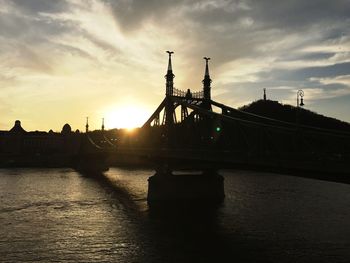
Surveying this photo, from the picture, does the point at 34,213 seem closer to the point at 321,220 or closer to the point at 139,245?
the point at 139,245

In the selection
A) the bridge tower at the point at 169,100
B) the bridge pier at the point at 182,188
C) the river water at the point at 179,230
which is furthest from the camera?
the bridge tower at the point at 169,100

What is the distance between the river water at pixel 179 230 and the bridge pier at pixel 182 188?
7.06ft

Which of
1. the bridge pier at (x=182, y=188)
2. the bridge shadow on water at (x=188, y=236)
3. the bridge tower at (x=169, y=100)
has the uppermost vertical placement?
the bridge tower at (x=169, y=100)

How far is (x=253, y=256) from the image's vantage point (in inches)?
1047

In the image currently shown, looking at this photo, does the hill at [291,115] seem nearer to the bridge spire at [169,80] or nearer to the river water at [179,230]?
the bridge spire at [169,80]

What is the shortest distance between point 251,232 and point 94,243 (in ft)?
A: 40.9

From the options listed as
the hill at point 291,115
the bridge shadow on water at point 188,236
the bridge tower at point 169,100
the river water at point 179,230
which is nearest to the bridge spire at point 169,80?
the bridge tower at point 169,100

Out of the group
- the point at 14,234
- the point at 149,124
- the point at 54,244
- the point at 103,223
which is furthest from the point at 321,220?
the point at 149,124

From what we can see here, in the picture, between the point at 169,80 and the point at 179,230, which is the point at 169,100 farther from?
the point at 179,230

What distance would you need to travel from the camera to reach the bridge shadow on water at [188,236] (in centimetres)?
2731

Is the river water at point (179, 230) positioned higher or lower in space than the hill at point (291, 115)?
lower

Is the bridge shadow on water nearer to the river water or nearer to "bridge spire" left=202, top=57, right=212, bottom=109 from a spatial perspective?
the river water

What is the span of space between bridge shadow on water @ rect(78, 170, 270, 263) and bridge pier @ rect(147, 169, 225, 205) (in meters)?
3.24

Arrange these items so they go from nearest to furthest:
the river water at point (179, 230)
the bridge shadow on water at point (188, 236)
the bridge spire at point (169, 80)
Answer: the river water at point (179, 230)
the bridge shadow on water at point (188, 236)
the bridge spire at point (169, 80)
